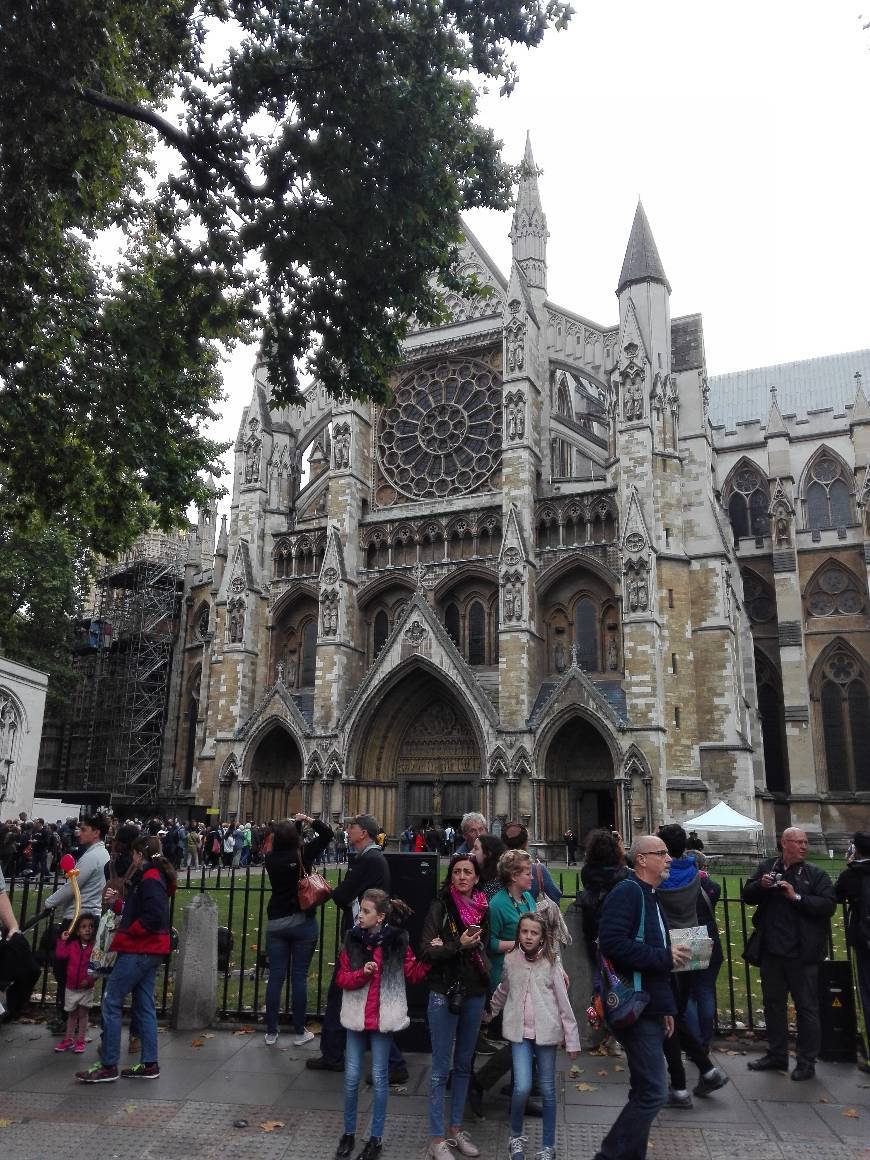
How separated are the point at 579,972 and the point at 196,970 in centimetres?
356

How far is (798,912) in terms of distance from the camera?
7.29 metres

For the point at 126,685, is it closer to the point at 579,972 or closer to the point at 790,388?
the point at 790,388

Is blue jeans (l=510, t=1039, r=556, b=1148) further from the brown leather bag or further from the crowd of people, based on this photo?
the brown leather bag

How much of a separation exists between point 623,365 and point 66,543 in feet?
77.8

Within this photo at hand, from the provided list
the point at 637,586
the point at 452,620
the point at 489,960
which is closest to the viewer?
the point at 489,960

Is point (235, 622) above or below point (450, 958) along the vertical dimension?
above

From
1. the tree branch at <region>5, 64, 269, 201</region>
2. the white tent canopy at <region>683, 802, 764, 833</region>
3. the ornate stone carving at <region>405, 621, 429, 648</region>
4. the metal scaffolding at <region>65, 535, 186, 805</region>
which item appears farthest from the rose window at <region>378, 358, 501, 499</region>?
the tree branch at <region>5, 64, 269, 201</region>

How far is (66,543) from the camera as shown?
123 feet

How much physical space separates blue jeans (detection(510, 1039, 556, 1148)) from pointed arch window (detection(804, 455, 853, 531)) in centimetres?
3624

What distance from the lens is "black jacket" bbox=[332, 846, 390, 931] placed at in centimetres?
696

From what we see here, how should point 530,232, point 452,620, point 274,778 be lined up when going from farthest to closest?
point 530,232 < point 274,778 < point 452,620

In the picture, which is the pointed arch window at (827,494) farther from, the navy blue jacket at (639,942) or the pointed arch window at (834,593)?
the navy blue jacket at (639,942)

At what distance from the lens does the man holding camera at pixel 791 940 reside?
23.5 feet

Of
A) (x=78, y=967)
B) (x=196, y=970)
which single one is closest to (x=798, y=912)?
(x=196, y=970)
